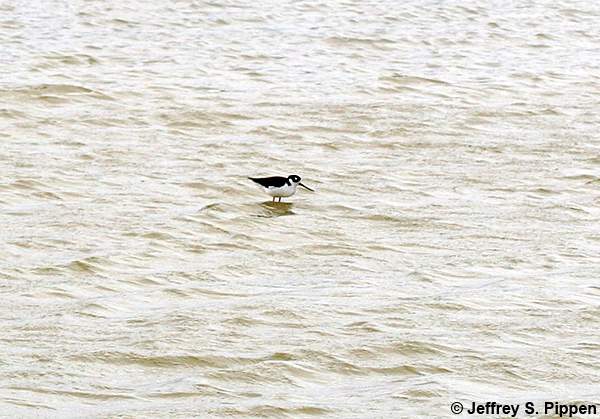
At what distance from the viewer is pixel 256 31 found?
23125 millimetres

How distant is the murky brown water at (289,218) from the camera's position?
8578mm

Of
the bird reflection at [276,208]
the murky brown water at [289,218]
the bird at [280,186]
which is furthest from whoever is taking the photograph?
the bird at [280,186]

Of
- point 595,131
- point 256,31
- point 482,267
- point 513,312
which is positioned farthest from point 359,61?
point 513,312

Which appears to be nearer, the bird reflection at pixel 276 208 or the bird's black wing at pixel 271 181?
the bird reflection at pixel 276 208

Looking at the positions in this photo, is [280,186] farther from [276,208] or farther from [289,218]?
[289,218]

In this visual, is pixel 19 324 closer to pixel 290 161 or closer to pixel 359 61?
pixel 290 161

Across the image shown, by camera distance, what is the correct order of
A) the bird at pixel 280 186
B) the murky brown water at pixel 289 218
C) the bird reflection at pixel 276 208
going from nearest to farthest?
the murky brown water at pixel 289 218 < the bird reflection at pixel 276 208 < the bird at pixel 280 186

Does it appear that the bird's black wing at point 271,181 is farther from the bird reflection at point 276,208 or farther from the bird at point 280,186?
the bird reflection at point 276,208

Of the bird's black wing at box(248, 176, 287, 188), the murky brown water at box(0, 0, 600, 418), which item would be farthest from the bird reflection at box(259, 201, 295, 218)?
the bird's black wing at box(248, 176, 287, 188)

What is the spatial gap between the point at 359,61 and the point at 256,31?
98.2 inches

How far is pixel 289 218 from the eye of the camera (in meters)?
12.9

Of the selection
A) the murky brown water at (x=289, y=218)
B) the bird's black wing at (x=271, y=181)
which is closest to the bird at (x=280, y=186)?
the bird's black wing at (x=271, y=181)

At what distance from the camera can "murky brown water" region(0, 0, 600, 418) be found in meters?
8.58

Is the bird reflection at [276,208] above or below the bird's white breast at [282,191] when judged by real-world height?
below
